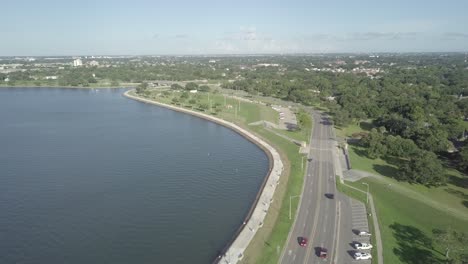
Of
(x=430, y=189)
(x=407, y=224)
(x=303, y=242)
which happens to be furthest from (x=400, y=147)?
(x=303, y=242)

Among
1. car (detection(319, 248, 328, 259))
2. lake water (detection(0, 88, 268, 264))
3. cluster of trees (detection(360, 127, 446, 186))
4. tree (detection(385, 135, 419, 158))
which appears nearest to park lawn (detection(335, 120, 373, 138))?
tree (detection(385, 135, 419, 158))

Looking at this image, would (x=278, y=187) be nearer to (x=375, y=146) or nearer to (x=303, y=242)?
(x=303, y=242)

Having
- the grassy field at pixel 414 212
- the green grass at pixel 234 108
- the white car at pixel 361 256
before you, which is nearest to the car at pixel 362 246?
the white car at pixel 361 256

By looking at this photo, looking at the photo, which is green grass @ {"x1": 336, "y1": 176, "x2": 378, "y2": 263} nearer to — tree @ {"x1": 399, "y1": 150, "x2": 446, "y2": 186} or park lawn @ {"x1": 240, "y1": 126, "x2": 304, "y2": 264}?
park lawn @ {"x1": 240, "y1": 126, "x2": 304, "y2": 264}

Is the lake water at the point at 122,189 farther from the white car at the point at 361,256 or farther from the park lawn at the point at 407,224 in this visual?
the park lawn at the point at 407,224

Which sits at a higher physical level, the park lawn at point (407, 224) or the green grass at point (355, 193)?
the green grass at point (355, 193)

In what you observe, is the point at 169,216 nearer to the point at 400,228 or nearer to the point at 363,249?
the point at 363,249
